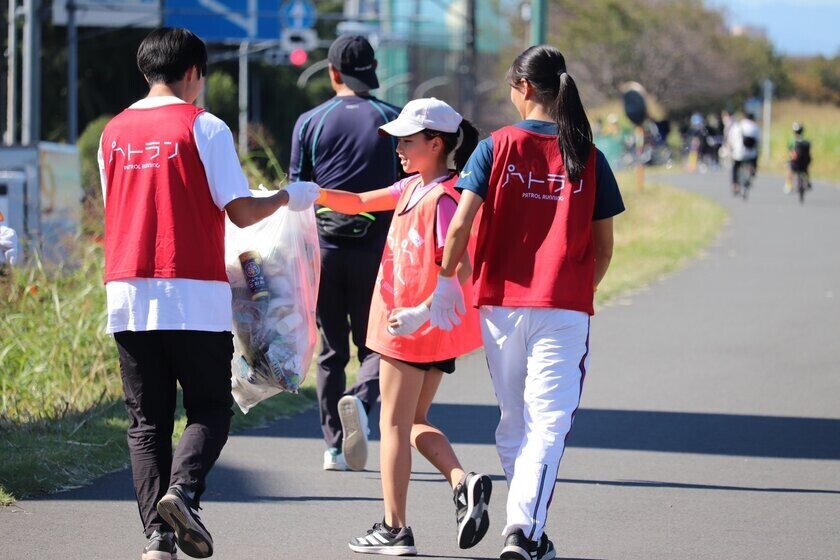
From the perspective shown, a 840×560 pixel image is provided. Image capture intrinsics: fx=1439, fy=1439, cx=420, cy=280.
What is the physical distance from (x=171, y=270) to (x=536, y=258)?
48.6 inches

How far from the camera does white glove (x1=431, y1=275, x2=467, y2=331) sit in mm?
4992

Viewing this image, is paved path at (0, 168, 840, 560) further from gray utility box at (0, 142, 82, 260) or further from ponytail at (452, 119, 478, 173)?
gray utility box at (0, 142, 82, 260)

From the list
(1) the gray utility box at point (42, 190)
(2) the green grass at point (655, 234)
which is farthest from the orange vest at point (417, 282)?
(2) the green grass at point (655, 234)

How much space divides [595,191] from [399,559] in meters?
1.53

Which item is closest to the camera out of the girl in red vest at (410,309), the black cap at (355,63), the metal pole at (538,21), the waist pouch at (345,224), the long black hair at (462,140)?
the girl in red vest at (410,309)

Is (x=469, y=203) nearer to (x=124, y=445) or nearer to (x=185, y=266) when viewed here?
(x=185, y=266)

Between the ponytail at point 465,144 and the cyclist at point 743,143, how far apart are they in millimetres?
25350

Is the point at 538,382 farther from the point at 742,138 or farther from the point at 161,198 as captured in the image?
the point at 742,138

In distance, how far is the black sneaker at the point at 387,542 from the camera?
5273mm

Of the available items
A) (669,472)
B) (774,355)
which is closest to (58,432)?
(669,472)

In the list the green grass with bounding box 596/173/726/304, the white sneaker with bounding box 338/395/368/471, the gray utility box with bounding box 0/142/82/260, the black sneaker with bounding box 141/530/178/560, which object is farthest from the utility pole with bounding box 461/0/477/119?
the black sneaker with bounding box 141/530/178/560

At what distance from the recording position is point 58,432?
282 inches

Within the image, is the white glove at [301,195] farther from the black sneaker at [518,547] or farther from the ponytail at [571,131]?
the black sneaker at [518,547]

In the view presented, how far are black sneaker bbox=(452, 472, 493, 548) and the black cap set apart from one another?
7.80 ft
